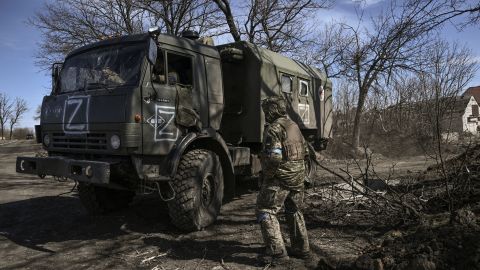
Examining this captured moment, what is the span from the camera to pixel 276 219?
482 cm

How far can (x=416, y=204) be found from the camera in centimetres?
605

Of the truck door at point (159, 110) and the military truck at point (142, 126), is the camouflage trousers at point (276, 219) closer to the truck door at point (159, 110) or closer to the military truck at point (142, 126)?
the military truck at point (142, 126)

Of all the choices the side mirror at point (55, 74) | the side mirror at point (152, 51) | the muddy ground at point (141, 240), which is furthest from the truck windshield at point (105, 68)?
the muddy ground at point (141, 240)

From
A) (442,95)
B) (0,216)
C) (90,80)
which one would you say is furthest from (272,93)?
(0,216)

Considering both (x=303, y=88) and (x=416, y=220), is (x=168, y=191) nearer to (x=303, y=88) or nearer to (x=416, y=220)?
(x=416, y=220)

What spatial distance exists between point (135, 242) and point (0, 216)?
11.1 ft

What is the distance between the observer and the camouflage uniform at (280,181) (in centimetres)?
474

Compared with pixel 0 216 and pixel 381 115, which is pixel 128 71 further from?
pixel 381 115

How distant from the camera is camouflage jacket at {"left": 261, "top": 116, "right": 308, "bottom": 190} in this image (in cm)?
475

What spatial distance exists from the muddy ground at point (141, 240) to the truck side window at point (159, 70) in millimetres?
2139

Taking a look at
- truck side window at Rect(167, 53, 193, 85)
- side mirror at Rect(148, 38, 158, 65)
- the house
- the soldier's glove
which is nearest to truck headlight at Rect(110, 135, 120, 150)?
side mirror at Rect(148, 38, 158, 65)

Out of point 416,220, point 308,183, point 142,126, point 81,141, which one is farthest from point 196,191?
point 308,183

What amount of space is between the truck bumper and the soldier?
1912 millimetres

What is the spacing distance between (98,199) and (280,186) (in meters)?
3.77
